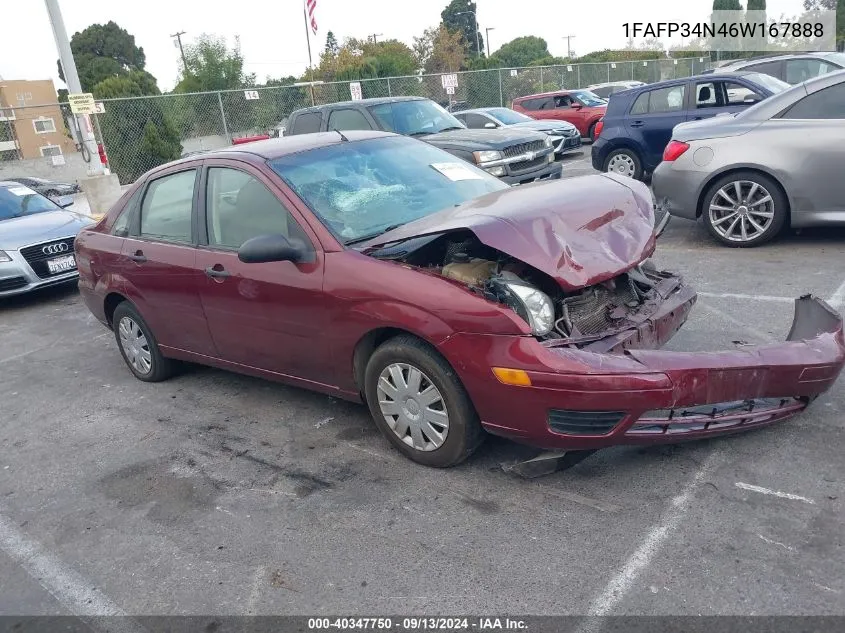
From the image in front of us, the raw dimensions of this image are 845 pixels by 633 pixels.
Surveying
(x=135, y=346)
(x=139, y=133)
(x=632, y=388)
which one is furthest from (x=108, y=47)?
(x=632, y=388)

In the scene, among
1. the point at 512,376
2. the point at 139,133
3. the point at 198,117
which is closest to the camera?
the point at 512,376

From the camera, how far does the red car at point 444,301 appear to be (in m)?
3.27

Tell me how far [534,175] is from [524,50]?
312ft

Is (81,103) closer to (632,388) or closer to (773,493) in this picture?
(632,388)

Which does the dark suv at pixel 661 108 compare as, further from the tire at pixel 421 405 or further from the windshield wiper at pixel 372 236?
the tire at pixel 421 405

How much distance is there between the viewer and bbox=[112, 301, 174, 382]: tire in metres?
5.42

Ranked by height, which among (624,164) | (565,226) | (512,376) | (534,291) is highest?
(565,226)

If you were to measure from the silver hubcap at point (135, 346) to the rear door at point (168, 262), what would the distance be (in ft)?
0.92

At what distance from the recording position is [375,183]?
14.6ft

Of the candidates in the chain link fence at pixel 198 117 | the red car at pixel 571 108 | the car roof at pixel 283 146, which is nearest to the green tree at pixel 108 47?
the chain link fence at pixel 198 117

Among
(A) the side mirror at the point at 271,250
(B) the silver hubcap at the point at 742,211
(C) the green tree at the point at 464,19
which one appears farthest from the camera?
(C) the green tree at the point at 464,19

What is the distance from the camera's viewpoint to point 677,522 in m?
3.13

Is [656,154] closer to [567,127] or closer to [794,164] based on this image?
[794,164]

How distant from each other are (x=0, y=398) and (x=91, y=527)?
2.62 metres
